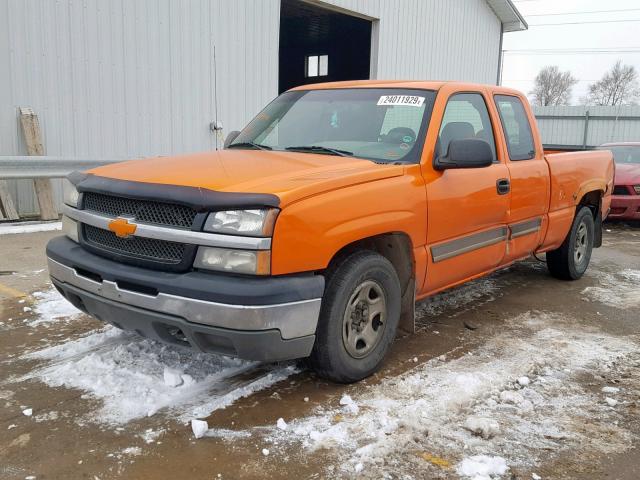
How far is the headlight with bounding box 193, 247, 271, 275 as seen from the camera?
293cm

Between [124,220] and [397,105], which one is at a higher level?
[397,105]

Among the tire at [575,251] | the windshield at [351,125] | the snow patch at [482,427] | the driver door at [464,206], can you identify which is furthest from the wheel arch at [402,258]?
the tire at [575,251]

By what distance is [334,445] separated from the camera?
2.91 metres

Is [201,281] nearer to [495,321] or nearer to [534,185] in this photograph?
[495,321]

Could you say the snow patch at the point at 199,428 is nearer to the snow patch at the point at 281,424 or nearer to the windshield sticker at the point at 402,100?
the snow patch at the point at 281,424

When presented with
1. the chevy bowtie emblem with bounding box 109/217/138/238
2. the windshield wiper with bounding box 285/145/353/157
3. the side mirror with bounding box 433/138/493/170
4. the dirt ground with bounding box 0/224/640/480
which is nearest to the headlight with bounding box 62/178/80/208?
the chevy bowtie emblem with bounding box 109/217/138/238

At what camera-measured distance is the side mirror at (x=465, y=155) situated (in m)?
3.91

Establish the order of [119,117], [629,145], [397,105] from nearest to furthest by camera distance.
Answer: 1. [397,105]
2. [119,117]
3. [629,145]

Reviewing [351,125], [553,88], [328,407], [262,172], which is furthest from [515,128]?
[553,88]

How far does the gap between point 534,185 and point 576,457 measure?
2.80 meters

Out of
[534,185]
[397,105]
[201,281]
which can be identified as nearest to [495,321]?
[534,185]

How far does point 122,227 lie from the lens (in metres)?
3.23

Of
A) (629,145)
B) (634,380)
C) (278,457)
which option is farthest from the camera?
(629,145)

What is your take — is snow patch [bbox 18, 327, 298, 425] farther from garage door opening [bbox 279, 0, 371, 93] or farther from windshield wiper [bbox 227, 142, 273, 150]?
garage door opening [bbox 279, 0, 371, 93]
